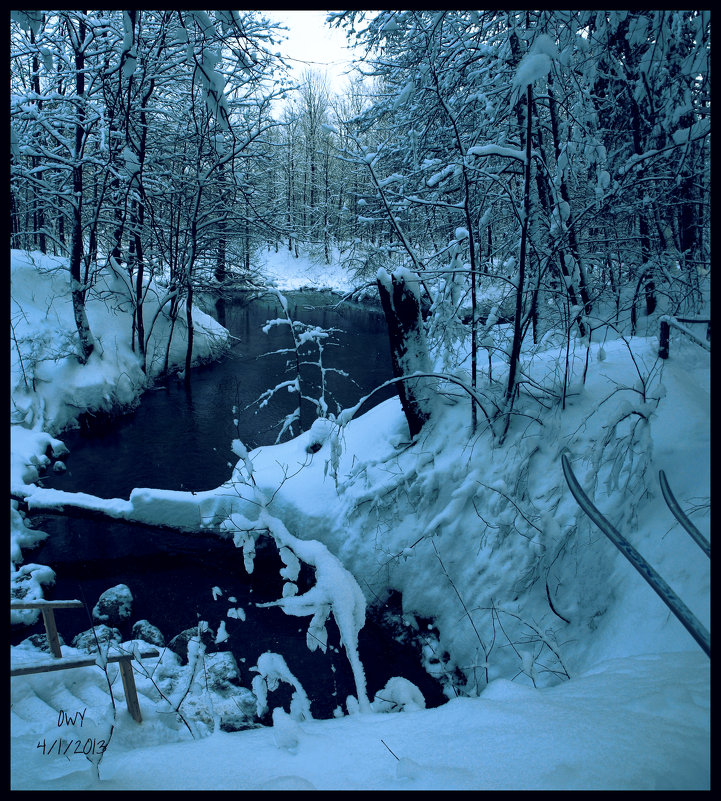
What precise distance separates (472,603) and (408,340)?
2943mm

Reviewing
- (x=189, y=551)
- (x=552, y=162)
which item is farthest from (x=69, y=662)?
(x=552, y=162)

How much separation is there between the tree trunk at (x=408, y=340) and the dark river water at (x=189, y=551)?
1.44 meters

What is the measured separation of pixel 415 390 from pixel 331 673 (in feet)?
10.4

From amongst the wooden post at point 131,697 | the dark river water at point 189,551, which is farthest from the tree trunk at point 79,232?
the wooden post at point 131,697

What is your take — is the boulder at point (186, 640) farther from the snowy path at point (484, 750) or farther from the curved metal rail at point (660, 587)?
the curved metal rail at point (660, 587)

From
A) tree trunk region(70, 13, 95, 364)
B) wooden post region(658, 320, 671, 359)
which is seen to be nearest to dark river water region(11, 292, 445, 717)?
tree trunk region(70, 13, 95, 364)

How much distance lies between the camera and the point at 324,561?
4246mm

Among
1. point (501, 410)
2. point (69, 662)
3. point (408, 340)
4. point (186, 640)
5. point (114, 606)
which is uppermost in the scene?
point (408, 340)

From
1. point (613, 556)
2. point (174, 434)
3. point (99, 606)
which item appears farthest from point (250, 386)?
point (613, 556)

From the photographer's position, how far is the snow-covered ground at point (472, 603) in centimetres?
175

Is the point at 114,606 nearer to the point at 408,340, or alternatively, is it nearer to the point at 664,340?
the point at 408,340

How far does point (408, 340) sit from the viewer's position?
544cm

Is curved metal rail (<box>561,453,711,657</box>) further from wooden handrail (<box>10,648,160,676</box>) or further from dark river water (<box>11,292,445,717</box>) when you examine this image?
dark river water (<box>11,292,445,717</box>)

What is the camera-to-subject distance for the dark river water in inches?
184
